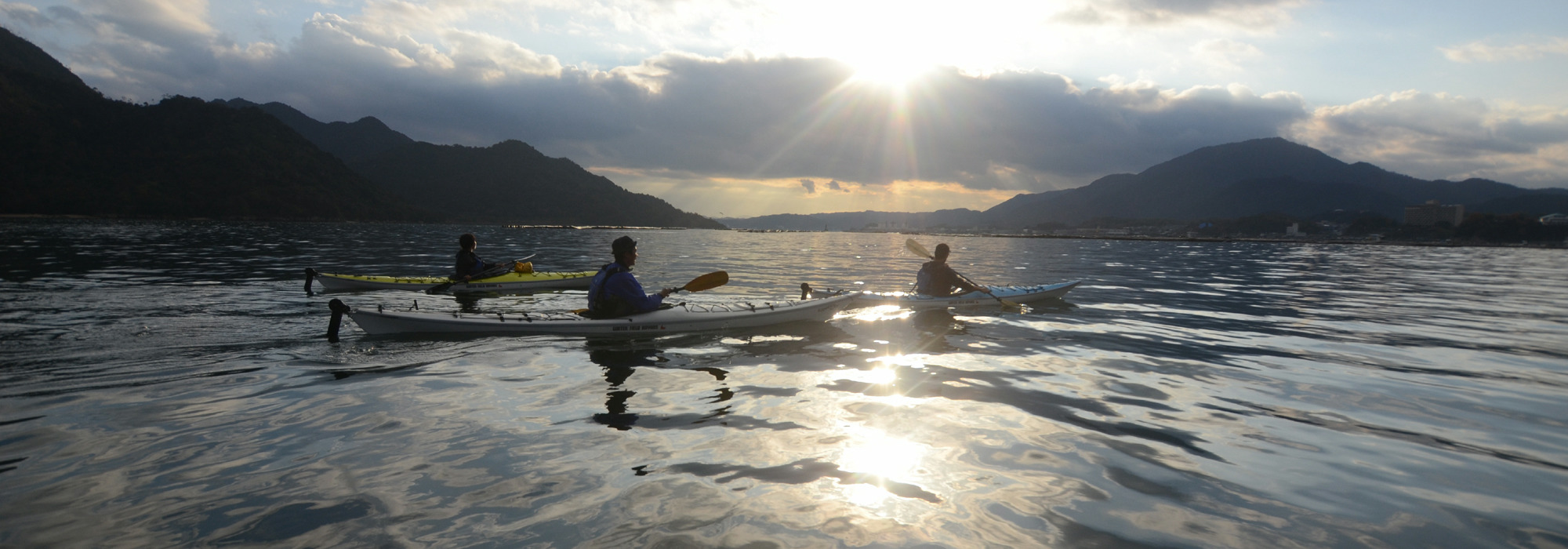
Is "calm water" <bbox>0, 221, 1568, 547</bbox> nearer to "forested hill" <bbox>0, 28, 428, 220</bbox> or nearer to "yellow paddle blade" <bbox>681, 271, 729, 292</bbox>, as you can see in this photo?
"yellow paddle blade" <bbox>681, 271, 729, 292</bbox>

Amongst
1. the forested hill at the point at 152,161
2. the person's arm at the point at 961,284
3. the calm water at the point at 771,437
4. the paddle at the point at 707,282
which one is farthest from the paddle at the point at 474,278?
the forested hill at the point at 152,161

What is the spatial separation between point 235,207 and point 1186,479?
155765 mm

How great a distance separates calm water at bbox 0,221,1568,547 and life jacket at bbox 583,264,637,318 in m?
0.64

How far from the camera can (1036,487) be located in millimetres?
5156

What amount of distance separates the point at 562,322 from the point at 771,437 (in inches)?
237

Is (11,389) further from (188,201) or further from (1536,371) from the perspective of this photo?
(188,201)

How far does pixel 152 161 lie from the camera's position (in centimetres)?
12319

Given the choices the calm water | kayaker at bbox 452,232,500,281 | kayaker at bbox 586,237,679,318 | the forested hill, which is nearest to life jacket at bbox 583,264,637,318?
kayaker at bbox 586,237,679,318

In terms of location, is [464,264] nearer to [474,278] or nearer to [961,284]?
[474,278]

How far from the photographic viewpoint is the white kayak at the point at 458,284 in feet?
56.2

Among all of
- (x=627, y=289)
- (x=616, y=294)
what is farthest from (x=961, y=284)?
(x=616, y=294)

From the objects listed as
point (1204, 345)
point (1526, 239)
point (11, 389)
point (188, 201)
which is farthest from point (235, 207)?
point (1526, 239)

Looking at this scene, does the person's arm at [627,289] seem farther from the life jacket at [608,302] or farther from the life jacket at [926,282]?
the life jacket at [926,282]

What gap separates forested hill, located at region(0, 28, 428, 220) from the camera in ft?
347
